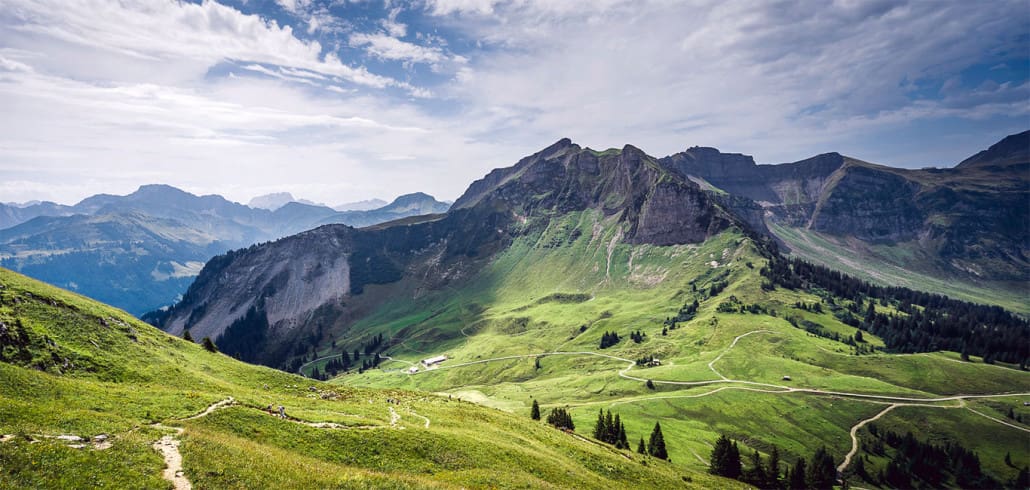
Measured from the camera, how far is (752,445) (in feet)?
461

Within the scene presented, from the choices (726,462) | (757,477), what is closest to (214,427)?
(726,462)

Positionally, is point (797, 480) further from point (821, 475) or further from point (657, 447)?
point (657, 447)

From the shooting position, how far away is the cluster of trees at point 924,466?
129 m

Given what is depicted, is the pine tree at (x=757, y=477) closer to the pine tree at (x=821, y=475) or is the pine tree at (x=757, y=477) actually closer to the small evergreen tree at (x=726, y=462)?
the small evergreen tree at (x=726, y=462)

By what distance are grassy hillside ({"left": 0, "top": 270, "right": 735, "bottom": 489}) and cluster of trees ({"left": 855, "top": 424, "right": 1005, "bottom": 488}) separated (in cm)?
9379

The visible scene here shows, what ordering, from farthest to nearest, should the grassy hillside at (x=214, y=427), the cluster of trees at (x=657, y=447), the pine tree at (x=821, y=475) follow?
1. the pine tree at (x=821, y=475)
2. the cluster of trees at (x=657, y=447)
3. the grassy hillside at (x=214, y=427)

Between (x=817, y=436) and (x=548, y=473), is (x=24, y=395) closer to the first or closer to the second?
(x=548, y=473)

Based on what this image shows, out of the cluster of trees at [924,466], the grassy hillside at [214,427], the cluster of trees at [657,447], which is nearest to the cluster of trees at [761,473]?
the cluster of trees at [657,447]

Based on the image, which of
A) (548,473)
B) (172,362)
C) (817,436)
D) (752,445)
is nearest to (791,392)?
(817,436)

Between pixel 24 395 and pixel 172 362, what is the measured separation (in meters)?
25.9

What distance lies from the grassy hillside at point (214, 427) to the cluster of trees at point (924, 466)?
9379cm

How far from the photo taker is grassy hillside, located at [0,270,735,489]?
29234 millimetres

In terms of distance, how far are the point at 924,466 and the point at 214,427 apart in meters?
186

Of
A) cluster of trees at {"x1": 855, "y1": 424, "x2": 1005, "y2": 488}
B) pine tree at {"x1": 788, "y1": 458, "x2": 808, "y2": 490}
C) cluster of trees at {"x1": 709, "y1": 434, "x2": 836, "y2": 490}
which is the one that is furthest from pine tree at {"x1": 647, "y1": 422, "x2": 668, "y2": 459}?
cluster of trees at {"x1": 855, "y1": 424, "x2": 1005, "y2": 488}
